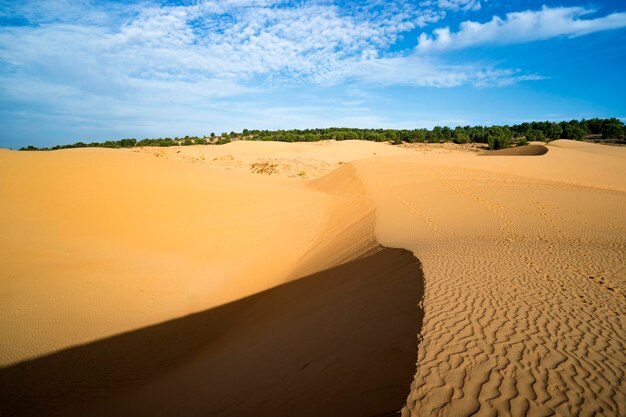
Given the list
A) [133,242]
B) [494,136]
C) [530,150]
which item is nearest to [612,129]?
[494,136]

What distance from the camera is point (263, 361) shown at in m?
5.03

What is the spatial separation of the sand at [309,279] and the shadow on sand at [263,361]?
0.04 metres

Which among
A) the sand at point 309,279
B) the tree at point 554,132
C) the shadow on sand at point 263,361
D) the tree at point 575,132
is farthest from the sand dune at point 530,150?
the shadow on sand at point 263,361

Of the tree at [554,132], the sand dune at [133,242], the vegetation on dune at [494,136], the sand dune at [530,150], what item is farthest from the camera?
the tree at [554,132]

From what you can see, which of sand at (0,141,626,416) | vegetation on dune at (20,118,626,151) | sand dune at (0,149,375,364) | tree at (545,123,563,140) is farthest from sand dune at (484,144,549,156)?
tree at (545,123,563,140)

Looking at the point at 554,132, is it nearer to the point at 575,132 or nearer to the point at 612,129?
the point at 575,132

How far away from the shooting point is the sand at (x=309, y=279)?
382 cm

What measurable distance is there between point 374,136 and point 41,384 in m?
67.6

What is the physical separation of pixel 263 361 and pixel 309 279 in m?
3.71

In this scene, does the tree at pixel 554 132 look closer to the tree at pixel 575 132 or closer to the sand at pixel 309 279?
the tree at pixel 575 132

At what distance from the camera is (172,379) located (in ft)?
18.4

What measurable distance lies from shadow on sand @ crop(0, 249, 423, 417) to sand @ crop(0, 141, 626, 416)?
4 cm

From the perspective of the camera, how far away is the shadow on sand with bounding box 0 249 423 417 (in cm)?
379

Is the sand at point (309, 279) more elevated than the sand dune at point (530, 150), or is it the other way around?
the sand dune at point (530, 150)
